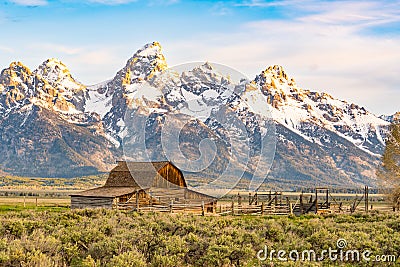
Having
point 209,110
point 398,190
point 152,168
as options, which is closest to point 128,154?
point 152,168

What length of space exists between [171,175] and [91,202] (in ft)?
26.6

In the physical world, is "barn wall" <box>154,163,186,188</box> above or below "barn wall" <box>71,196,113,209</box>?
above

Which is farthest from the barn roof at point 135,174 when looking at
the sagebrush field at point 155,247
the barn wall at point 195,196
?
the sagebrush field at point 155,247

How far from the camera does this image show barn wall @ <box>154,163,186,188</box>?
4928cm

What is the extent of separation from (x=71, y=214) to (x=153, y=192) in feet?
61.5

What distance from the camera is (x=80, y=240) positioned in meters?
17.2

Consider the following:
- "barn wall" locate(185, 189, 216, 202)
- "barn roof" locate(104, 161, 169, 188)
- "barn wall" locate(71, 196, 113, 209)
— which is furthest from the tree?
"barn wall" locate(71, 196, 113, 209)

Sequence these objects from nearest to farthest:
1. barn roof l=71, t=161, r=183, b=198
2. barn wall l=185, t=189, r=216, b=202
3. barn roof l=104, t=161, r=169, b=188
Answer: barn roof l=71, t=161, r=183, b=198, barn roof l=104, t=161, r=169, b=188, barn wall l=185, t=189, r=216, b=202

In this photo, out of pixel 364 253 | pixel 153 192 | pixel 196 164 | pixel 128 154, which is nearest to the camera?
pixel 364 253

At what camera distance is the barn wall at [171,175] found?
49281mm

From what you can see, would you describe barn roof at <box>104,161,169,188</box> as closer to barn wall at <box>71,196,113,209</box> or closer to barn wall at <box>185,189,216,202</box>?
barn wall at <box>185,189,216,202</box>

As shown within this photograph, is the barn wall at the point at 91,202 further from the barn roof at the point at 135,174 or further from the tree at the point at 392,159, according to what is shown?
the tree at the point at 392,159

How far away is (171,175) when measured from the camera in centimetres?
5034

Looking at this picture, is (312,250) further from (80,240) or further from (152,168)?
(152,168)
